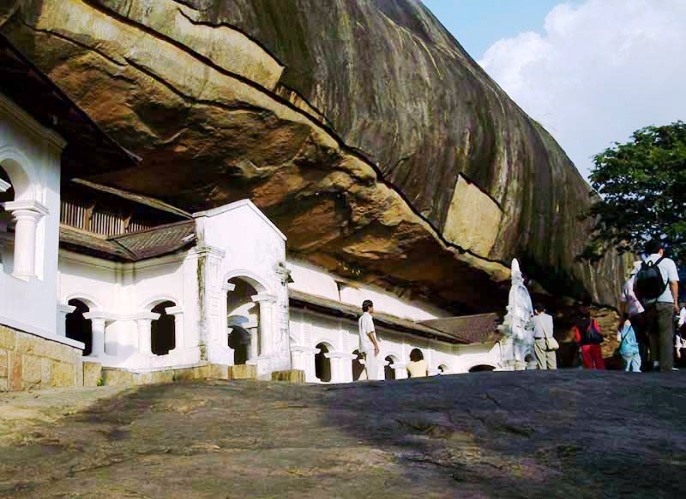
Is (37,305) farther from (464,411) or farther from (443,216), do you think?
(443,216)

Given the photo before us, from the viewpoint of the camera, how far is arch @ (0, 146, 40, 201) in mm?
11095

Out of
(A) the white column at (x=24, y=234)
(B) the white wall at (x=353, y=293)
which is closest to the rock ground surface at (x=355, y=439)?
(A) the white column at (x=24, y=234)

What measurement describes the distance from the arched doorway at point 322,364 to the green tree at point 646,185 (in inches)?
314

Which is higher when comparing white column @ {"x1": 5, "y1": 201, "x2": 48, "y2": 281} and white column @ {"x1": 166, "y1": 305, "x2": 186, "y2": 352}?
white column @ {"x1": 5, "y1": 201, "x2": 48, "y2": 281}

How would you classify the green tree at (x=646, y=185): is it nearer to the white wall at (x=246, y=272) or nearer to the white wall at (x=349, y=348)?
the white wall at (x=349, y=348)

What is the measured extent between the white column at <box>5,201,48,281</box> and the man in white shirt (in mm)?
7027

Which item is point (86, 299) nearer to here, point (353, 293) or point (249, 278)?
point (249, 278)

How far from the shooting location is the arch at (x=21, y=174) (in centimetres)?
1109

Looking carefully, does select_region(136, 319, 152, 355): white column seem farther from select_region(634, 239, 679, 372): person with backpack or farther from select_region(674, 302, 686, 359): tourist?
select_region(674, 302, 686, 359): tourist

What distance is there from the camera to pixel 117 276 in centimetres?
1662

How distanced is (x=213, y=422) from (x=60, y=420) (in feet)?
3.64

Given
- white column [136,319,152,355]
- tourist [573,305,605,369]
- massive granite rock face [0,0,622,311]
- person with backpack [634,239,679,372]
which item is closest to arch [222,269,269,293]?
white column [136,319,152,355]

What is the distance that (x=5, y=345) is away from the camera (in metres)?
9.76

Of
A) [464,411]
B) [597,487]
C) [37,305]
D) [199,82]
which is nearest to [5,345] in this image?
[37,305]
